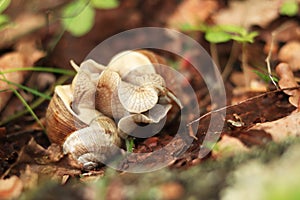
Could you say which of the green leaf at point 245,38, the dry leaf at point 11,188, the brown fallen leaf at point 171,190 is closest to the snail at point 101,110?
the dry leaf at point 11,188

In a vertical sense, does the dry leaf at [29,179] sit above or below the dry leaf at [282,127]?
above

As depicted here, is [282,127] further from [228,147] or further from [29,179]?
[29,179]

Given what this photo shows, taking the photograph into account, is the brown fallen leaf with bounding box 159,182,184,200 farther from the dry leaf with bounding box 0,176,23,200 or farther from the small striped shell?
the small striped shell

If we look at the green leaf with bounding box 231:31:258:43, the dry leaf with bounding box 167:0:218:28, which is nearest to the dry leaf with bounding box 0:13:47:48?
the dry leaf with bounding box 167:0:218:28

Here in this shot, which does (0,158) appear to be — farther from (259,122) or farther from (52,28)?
(52,28)

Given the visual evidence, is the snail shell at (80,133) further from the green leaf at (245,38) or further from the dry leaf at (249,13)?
the dry leaf at (249,13)

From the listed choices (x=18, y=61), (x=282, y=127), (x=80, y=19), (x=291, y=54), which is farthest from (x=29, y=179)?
(x=291, y=54)

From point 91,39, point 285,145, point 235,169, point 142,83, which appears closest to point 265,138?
point 285,145
